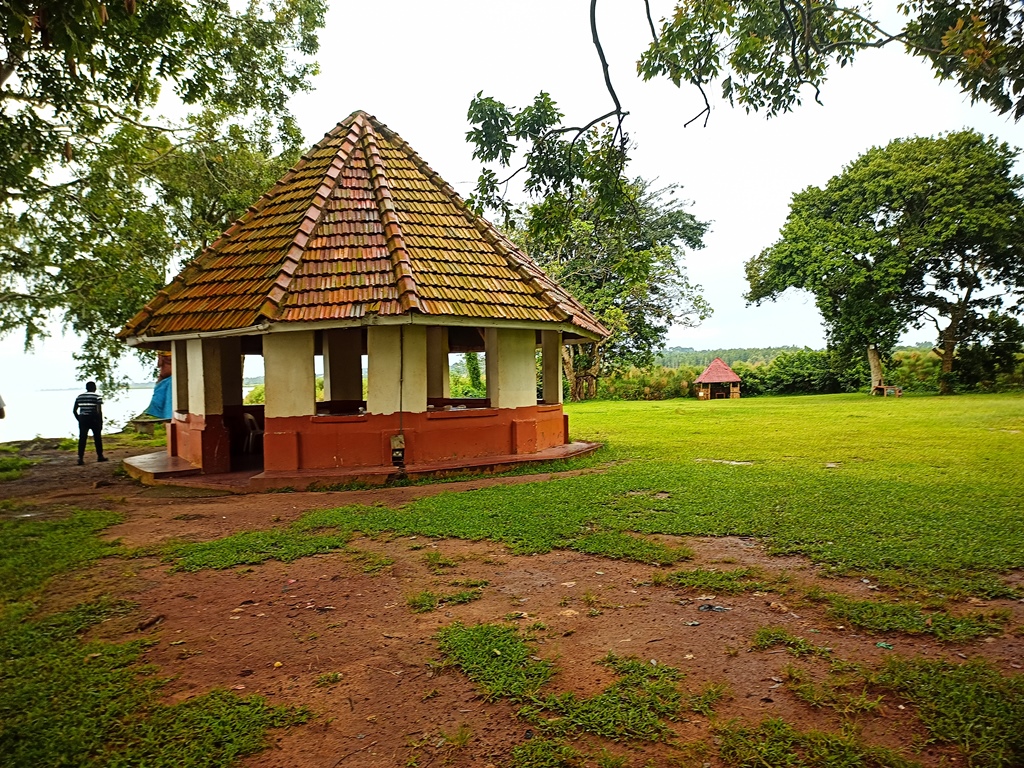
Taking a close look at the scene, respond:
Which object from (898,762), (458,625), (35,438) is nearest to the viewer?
(898,762)

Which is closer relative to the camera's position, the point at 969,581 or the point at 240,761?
the point at 240,761

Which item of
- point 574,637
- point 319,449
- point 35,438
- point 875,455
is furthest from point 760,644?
point 35,438

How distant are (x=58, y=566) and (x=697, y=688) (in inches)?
212

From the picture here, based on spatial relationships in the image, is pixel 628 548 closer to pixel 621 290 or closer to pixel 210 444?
pixel 210 444

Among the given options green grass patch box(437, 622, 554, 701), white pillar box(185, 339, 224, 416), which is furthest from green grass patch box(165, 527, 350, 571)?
white pillar box(185, 339, 224, 416)

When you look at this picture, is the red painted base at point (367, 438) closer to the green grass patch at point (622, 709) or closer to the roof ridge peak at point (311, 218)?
the roof ridge peak at point (311, 218)

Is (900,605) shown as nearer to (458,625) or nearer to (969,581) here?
(969,581)

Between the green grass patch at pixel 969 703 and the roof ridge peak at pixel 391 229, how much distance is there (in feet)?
23.0

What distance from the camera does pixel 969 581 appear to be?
179 inches

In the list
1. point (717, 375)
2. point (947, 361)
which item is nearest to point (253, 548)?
point (717, 375)

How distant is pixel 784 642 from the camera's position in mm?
3725

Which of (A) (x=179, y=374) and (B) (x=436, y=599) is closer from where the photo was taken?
(B) (x=436, y=599)

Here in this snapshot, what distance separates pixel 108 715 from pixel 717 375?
29058 millimetres

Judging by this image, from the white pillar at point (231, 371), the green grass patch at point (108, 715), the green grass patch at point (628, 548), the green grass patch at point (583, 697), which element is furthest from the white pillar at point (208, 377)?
the green grass patch at point (583, 697)
